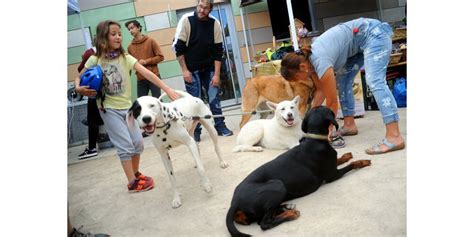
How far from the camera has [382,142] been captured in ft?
3.97

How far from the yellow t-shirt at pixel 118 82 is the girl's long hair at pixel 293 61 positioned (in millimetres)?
554

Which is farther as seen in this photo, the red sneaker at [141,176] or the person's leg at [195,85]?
the person's leg at [195,85]

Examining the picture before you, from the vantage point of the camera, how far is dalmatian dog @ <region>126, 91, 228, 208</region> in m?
1.09

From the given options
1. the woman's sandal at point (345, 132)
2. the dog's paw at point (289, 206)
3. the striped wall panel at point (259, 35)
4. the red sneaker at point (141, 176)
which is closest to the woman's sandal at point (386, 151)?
the woman's sandal at point (345, 132)

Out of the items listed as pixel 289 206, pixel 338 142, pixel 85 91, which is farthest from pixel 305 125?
pixel 85 91

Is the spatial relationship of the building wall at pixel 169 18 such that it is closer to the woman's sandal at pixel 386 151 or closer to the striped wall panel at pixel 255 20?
the striped wall panel at pixel 255 20

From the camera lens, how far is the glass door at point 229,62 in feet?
4.26

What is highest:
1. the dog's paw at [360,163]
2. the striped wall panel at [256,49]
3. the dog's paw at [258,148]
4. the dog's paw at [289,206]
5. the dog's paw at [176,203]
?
the striped wall panel at [256,49]

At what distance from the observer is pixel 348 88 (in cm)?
143

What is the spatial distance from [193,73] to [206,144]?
32 centimetres

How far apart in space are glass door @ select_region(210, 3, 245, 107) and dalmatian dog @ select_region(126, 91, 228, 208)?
0.11 meters

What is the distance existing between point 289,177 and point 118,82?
2.12ft
